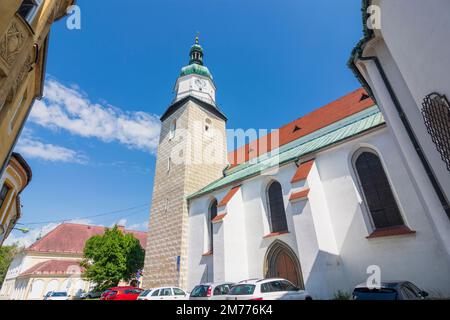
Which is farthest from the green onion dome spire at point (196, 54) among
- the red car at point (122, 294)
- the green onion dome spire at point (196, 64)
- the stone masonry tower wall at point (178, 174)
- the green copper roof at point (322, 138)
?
the red car at point (122, 294)

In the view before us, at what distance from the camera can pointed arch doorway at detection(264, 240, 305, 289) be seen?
11.6 metres

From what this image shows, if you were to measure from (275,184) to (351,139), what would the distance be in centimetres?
499

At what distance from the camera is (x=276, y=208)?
1379 cm

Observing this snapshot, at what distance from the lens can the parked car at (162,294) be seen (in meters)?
11.1

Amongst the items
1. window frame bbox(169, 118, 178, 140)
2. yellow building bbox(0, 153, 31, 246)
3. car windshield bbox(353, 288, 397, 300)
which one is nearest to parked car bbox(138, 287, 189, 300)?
yellow building bbox(0, 153, 31, 246)

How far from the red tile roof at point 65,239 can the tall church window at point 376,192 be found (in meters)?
36.2

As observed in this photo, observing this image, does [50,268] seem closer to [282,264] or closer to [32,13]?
[282,264]

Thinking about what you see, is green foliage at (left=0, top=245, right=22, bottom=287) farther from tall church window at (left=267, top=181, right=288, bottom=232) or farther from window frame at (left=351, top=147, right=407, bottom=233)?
window frame at (left=351, top=147, right=407, bottom=233)

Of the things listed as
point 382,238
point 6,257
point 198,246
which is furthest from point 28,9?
point 6,257
